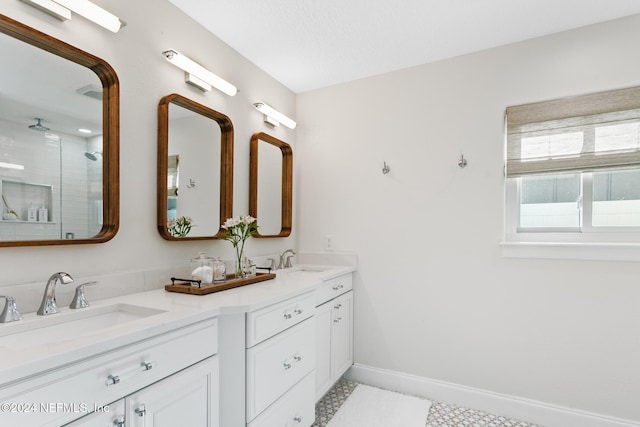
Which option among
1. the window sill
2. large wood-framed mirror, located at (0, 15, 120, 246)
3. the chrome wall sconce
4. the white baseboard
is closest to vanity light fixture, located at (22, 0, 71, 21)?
the chrome wall sconce

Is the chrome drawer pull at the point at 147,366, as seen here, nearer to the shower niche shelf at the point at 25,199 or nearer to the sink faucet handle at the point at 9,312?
the sink faucet handle at the point at 9,312

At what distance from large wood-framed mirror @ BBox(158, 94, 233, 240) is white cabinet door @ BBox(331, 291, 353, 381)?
3.20 ft

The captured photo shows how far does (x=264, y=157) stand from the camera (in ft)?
8.27

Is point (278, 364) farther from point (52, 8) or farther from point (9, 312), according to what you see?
point (52, 8)

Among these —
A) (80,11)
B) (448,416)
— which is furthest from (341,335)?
(80,11)

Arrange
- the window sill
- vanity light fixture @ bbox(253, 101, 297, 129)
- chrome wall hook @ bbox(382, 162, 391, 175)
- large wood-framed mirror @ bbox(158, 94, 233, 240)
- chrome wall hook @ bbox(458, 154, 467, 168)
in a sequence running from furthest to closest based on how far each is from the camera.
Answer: chrome wall hook @ bbox(382, 162, 391, 175), vanity light fixture @ bbox(253, 101, 297, 129), chrome wall hook @ bbox(458, 154, 467, 168), the window sill, large wood-framed mirror @ bbox(158, 94, 233, 240)

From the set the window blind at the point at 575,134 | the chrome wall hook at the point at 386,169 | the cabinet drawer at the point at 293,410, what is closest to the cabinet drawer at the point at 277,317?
the cabinet drawer at the point at 293,410

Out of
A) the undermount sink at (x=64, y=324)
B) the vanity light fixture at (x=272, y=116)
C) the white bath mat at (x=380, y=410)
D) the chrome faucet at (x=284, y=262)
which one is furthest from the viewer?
the chrome faucet at (x=284, y=262)

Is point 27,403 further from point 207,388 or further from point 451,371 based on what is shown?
point 451,371

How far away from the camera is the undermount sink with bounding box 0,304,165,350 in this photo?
1.05m

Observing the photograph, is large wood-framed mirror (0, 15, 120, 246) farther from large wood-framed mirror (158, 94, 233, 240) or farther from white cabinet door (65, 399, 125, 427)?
white cabinet door (65, 399, 125, 427)

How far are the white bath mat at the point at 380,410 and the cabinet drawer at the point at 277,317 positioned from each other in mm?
775

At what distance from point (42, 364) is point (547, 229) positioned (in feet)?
8.28

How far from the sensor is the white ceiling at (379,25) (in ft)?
5.88
